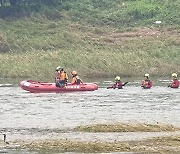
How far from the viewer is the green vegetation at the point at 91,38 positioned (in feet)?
159

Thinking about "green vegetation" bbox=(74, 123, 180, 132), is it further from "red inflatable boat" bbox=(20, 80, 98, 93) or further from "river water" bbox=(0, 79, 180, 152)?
"red inflatable boat" bbox=(20, 80, 98, 93)

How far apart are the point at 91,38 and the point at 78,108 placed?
2627cm

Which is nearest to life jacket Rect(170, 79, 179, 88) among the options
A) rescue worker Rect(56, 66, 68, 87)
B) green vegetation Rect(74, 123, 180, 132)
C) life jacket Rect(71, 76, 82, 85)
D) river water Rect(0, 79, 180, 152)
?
river water Rect(0, 79, 180, 152)

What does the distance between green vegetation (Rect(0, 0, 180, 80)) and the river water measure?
18.4 feet

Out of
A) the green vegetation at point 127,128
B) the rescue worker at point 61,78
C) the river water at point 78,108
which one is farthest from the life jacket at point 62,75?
the green vegetation at point 127,128

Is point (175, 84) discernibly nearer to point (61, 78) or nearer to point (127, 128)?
point (61, 78)

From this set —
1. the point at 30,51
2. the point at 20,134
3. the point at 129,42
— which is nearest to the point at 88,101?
the point at 20,134

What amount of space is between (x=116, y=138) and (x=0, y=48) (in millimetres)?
34143

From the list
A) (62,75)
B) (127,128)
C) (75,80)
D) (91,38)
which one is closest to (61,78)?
(62,75)

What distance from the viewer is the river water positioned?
25312 mm

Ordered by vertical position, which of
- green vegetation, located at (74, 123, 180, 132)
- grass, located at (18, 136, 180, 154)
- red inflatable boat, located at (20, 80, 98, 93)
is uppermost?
red inflatable boat, located at (20, 80, 98, 93)

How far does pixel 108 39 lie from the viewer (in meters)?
57.2

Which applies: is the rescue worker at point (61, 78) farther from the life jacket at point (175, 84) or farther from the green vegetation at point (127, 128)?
the green vegetation at point (127, 128)

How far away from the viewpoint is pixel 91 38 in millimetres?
57344
